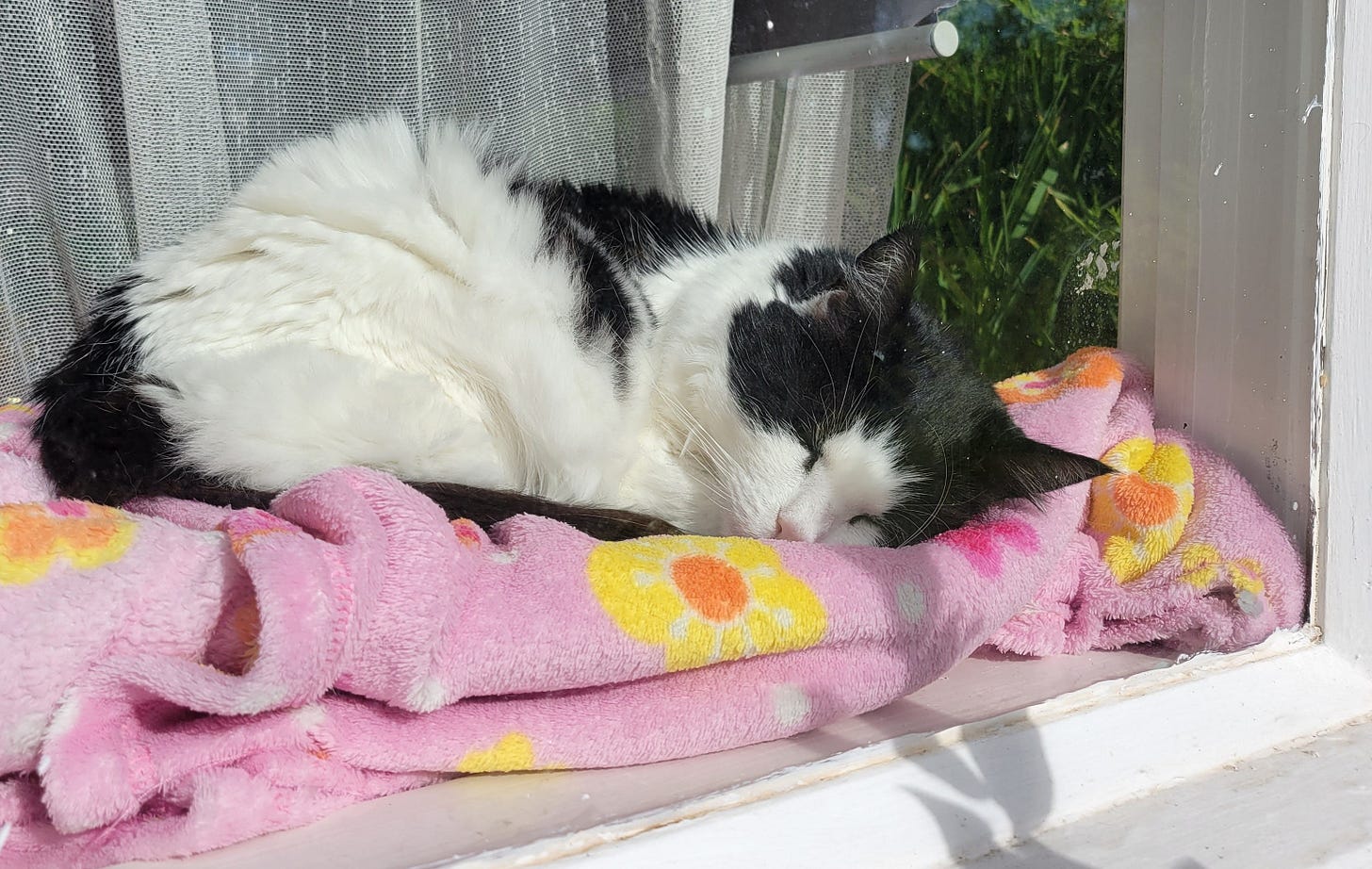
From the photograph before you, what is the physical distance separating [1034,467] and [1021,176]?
0.84m

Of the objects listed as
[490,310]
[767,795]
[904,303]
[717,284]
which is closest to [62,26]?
[490,310]

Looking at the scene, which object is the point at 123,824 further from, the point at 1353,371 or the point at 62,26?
the point at 1353,371

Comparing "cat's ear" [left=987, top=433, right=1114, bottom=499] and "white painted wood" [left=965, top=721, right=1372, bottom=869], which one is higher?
"cat's ear" [left=987, top=433, right=1114, bottom=499]

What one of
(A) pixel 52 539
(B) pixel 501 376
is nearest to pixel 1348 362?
(B) pixel 501 376

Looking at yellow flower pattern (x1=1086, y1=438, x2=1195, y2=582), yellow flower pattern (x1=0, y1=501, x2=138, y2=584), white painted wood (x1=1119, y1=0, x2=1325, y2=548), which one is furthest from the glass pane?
yellow flower pattern (x1=0, y1=501, x2=138, y2=584)

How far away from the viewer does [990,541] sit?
47.1 inches

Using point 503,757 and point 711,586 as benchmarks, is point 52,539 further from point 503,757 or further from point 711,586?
point 711,586

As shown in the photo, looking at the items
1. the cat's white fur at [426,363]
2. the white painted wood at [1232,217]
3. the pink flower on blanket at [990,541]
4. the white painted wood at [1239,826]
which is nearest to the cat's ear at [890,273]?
the cat's white fur at [426,363]

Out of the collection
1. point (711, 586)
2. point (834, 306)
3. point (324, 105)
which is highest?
point (324, 105)

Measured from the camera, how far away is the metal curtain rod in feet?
5.54

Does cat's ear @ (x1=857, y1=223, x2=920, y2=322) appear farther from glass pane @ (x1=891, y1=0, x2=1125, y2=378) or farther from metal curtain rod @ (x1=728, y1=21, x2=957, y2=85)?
metal curtain rod @ (x1=728, y1=21, x2=957, y2=85)

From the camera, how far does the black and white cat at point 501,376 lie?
1.13 meters

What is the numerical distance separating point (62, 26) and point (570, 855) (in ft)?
4.65

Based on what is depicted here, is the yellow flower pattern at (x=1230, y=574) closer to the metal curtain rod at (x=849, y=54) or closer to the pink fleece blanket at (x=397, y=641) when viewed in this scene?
the pink fleece blanket at (x=397, y=641)
